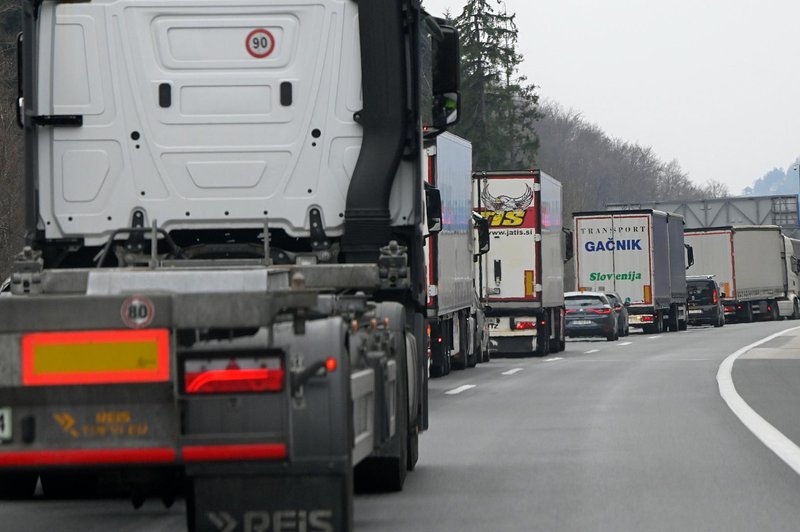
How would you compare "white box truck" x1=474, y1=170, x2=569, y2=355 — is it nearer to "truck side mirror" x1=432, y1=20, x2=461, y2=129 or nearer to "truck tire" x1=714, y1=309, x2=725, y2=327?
"truck side mirror" x1=432, y1=20, x2=461, y2=129

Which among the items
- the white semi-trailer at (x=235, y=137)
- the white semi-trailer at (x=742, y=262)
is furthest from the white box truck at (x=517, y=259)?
the white semi-trailer at (x=742, y=262)

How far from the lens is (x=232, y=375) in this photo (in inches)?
243

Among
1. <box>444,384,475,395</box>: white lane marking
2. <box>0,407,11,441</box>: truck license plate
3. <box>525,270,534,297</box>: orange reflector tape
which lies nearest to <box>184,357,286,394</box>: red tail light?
<box>0,407,11,441</box>: truck license plate

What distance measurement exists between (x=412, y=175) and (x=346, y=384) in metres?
3.67

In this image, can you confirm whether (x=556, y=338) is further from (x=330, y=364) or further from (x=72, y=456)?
(x=72, y=456)

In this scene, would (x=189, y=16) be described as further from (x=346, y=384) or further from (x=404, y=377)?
(x=346, y=384)

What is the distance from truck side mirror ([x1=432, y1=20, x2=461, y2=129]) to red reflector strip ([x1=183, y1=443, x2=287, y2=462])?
4499 mm

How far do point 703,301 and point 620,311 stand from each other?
13.8 metres

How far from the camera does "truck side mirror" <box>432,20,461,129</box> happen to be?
410 inches

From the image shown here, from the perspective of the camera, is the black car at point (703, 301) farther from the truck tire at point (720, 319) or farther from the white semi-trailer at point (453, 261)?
the white semi-trailer at point (453, 261)

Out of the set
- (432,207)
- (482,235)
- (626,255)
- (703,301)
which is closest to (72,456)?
(432,207)

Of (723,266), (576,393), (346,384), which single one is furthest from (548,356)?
(723,266)

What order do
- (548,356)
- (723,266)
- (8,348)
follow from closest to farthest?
(8,348)
(548,356)
(723,266)

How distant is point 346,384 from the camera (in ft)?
21.5
